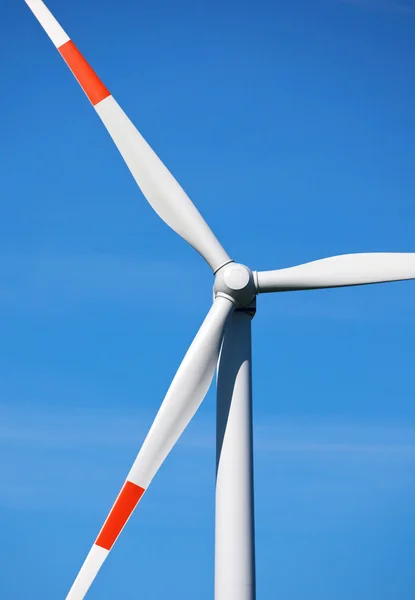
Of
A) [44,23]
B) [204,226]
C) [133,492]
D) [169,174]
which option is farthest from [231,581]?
[44,23]

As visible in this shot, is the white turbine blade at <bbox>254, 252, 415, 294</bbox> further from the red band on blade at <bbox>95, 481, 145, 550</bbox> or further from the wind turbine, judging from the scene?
the red band on blade at <bbox>95, 481, 145, 550</bbox>

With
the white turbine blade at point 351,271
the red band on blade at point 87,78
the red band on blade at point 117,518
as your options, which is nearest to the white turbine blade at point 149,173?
the red band on blade at point 87,78

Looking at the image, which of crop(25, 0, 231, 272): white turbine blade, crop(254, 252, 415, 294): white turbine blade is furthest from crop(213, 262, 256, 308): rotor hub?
crop(254, 252, 415, 294): white turbine blade

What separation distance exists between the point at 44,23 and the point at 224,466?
995cm

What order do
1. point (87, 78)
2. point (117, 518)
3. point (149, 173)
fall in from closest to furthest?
point (117, 518)
point (149, 173)
point (87, 78)

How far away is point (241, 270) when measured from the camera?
15781mm

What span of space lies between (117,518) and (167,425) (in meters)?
1.79

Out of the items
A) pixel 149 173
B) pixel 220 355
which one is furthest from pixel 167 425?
pixel 149 173

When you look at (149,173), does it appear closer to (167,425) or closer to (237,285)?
(237,285)

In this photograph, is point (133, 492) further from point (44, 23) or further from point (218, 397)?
point (44, 23)

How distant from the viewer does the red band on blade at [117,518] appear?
14125 mm

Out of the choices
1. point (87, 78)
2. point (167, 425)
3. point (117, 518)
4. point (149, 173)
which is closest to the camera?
point (117, 518)

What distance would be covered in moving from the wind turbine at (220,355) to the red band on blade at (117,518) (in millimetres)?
16

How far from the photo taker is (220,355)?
15.6 m
